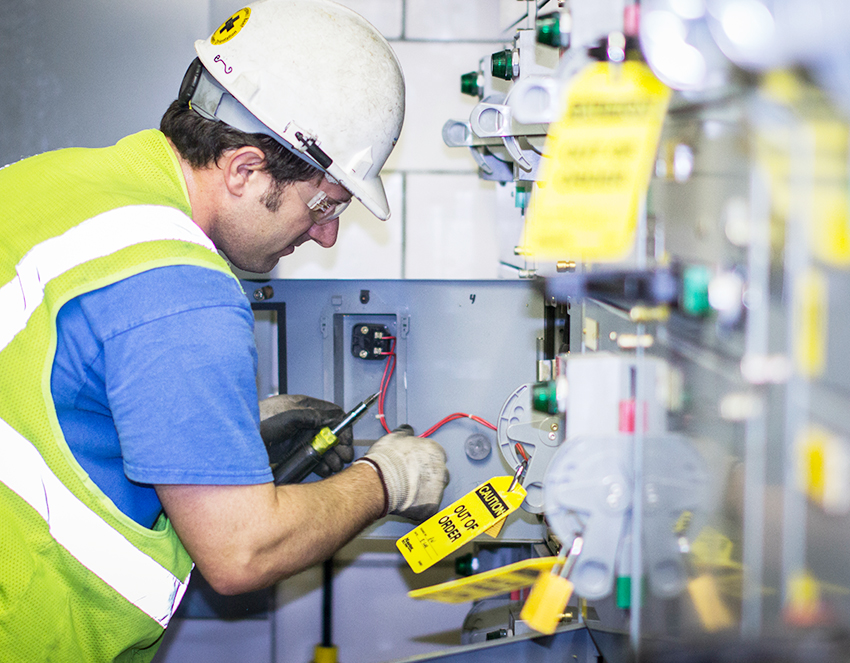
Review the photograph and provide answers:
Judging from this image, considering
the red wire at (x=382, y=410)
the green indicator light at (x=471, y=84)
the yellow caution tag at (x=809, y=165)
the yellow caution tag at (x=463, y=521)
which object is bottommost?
the yellow caution tag at (x=463, y=521)

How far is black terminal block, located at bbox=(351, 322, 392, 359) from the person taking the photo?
170 centimetres

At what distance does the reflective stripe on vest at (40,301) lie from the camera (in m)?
0.89

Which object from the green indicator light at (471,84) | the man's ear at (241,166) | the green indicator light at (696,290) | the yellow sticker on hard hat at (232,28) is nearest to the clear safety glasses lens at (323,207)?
the man's ear at (241,166)

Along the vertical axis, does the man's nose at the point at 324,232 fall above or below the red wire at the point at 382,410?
above

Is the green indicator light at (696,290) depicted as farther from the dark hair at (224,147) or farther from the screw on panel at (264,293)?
the screw on panel at (264,293)

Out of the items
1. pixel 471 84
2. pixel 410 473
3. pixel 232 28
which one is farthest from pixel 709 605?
pixel 471 84

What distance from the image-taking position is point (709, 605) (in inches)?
23.2

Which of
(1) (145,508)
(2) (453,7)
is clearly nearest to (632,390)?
(1) (145,508)

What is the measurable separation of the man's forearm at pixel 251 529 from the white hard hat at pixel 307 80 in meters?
0.55

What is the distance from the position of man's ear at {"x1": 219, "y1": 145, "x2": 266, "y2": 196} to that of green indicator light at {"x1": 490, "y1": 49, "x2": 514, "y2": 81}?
54 centimetres

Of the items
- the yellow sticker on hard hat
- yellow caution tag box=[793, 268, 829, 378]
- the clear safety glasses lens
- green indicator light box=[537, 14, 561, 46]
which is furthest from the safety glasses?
yellow caution tag box=[793, 268, 829, 378]

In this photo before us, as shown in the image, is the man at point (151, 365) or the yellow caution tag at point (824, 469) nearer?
the yellow caution tag at point (824, 469)

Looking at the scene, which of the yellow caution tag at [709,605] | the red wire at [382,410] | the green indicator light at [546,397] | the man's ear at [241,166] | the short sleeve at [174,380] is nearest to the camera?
the yellow caution tag at [709,605]

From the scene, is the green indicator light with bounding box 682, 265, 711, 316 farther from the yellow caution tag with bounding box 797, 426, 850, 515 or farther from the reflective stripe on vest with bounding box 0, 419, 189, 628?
the reflective stripe on vest with bounding box 0, 419, 189, 628
